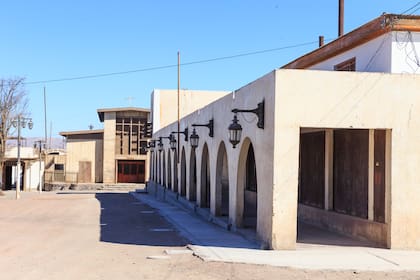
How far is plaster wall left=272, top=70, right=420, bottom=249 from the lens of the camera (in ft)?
34.0

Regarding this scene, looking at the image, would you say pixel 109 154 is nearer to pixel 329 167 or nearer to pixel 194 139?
pixel 194 139

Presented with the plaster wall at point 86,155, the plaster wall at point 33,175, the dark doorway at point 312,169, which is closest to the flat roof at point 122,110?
the plaster wall at point 86,155

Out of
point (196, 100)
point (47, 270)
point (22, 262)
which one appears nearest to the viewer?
point (47, 270)

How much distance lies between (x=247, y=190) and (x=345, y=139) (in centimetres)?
847

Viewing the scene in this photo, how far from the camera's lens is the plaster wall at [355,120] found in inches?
408

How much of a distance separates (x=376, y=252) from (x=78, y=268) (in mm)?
5625

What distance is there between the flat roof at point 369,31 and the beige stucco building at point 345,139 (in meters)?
0.02

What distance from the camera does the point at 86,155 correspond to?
49.2m

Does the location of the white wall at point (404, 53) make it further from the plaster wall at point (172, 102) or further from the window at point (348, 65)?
the plaster wall at point (172, 102)

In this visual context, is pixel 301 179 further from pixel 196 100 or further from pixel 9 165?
pixel 9 165

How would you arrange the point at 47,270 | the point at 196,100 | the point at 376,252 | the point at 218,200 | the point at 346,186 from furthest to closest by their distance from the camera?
1. the point at 196,100
2. the point at 218,200
3. the point at 346,186
4. the point at 376,252
5. the point at 47,270

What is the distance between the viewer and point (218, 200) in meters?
16.3

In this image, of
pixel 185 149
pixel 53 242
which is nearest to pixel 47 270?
pixel 53 242

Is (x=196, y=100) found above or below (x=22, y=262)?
above
